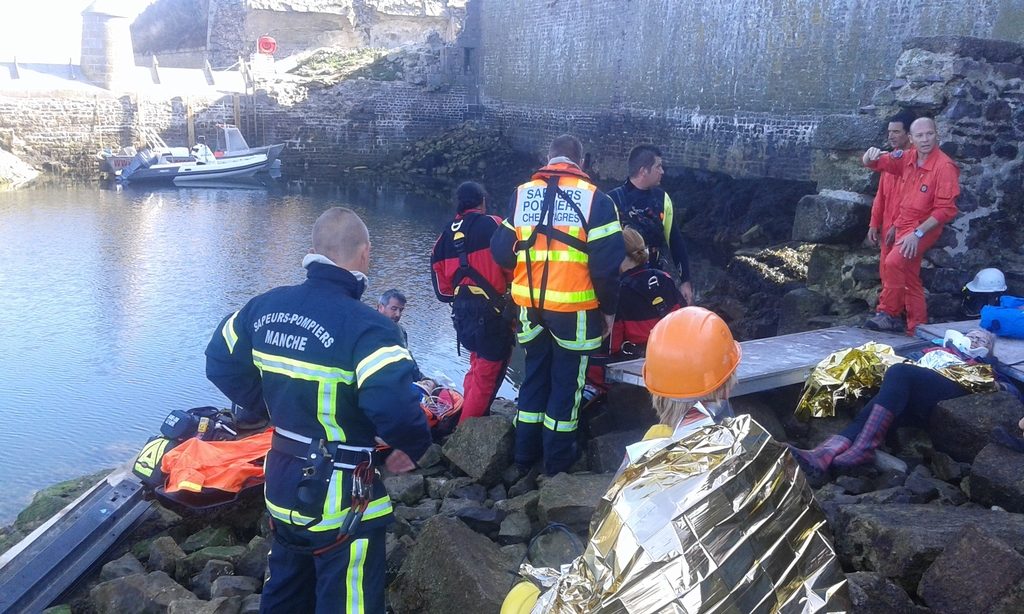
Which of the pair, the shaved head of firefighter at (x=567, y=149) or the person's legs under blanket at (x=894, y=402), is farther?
the shaved head of firefighter at (x=567, y=149)

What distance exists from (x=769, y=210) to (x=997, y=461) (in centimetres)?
1106

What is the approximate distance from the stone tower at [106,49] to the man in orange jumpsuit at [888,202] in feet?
80.0

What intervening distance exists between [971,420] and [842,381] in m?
0.80

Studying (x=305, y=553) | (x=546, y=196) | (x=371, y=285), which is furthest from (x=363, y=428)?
(x=371, y=285)

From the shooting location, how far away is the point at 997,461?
3.61m

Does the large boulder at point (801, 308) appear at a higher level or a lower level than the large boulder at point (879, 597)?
higher

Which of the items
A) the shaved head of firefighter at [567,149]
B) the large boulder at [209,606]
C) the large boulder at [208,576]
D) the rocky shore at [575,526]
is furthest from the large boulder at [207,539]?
the shaved head of firefighter at [567,149]

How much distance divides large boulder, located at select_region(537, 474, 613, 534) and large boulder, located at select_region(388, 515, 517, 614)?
451 mm

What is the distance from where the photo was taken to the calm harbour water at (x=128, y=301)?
6754 mm

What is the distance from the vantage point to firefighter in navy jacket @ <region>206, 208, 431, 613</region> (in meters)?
2.86

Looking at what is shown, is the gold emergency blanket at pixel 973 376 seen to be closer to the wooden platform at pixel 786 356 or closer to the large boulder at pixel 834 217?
the wooden platform at pixel 786 356

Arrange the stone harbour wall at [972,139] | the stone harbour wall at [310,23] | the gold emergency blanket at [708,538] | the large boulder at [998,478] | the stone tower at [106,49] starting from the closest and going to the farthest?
the gold emergency blanket at [708,538] < the large boulder at [998,478] < the stone harbour wall at [972,139] < the stone tower at [106,49] < the stone harbour wall at [310,23]

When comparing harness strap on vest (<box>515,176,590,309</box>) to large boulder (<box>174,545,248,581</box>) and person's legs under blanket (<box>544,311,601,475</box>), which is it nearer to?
person's legs under blanket (<box>544,311,601,475</box>)

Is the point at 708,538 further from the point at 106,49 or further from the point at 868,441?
the point at 106,49
